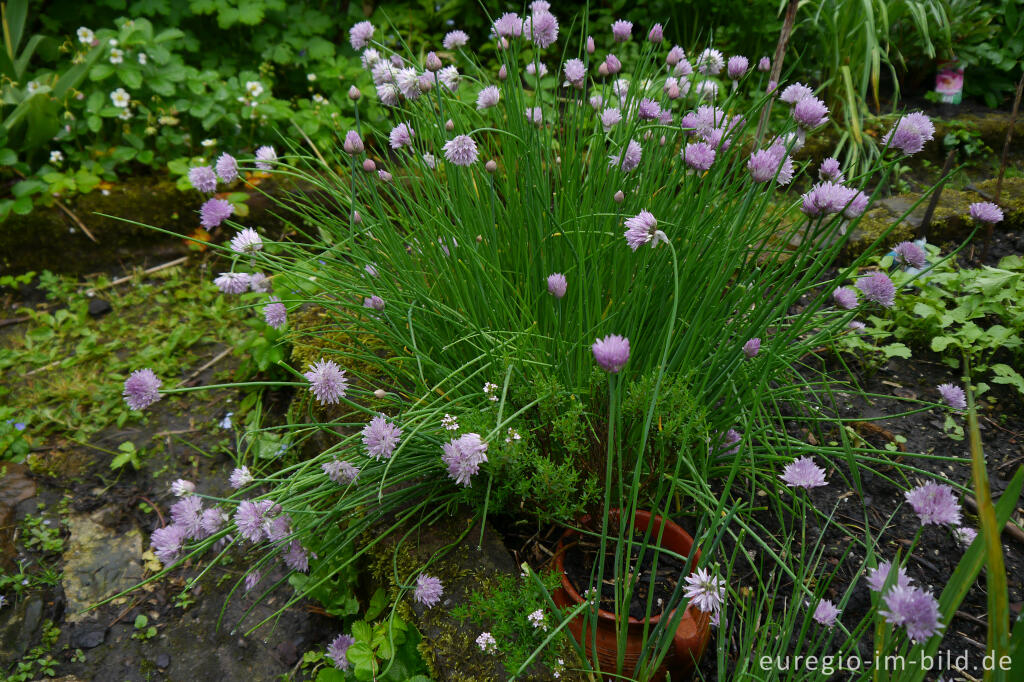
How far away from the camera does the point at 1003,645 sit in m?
0.88

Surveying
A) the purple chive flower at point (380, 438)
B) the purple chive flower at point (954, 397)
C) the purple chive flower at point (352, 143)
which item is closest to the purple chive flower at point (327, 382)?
the purple chive flower at point (380, 438)

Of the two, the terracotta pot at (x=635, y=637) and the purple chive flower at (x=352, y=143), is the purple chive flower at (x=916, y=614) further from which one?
the purple chive flower at (x=352, y=143)

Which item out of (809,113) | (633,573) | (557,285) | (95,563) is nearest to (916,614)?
(633,573)

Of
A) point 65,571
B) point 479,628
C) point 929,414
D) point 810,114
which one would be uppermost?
point 810,114

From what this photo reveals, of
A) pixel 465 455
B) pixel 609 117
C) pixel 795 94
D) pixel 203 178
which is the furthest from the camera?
pixel 609 117

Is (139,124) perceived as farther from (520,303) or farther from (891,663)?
(891,663)

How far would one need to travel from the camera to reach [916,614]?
0.87m

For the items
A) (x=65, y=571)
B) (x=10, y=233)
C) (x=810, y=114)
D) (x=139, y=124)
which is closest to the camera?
(x=810, y=114)

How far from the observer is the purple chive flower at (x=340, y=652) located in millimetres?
1529

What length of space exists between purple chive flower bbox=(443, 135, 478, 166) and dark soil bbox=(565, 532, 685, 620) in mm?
930

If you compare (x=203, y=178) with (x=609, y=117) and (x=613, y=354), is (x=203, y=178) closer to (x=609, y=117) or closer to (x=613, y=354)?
(x=609, y=117)

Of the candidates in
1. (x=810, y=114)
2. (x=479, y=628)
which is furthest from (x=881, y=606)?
(x=810, y=114)

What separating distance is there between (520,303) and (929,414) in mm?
1388

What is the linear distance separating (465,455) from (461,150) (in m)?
0.73
